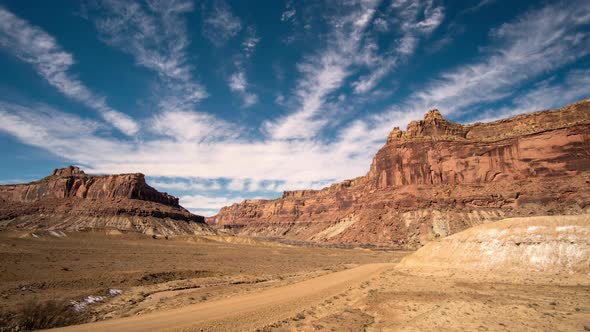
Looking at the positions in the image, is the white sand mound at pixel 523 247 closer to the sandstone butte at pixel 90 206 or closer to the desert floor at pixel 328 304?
the desert floor at pixel 328 304

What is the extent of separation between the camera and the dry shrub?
12484 millimetres

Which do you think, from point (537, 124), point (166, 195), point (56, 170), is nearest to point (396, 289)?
point (537, 124)

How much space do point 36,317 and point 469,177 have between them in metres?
100

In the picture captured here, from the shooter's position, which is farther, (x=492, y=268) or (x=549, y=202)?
(x=549, y=202)

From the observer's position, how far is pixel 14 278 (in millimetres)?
23844

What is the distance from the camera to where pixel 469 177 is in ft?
298

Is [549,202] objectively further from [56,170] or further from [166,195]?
[56,170]

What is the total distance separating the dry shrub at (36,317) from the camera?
12.5 m

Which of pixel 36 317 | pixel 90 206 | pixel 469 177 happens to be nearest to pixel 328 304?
pixel 36 317

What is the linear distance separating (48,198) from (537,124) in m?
179

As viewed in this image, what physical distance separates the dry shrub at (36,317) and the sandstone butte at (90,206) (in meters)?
95.3

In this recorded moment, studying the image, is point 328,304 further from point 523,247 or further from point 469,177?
point 469,177

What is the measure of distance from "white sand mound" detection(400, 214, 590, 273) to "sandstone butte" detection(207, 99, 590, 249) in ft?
184

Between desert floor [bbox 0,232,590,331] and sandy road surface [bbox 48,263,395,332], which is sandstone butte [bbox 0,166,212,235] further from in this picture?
sandy road surface [bbox 48,263,395,332]
